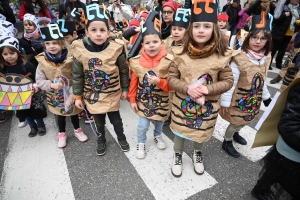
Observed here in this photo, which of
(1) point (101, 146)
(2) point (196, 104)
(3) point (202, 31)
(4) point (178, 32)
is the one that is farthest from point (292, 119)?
(1) point (101, 146)

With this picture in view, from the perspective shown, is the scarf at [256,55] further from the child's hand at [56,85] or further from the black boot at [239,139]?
the child's hand at [56,85]

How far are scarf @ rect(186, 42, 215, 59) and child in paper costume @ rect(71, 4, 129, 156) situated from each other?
0.88m

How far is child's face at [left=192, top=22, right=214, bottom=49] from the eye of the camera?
175 centimetres

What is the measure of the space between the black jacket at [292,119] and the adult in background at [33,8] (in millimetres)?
5205

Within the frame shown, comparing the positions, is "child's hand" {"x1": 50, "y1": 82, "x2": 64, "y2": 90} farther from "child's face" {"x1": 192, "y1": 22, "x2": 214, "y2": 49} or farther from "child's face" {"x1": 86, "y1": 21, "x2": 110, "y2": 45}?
"child's face" {"x1": 192, "y1": 22, "x2": 214, "y2": 49}

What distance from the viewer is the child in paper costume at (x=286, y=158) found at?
4.28 feet

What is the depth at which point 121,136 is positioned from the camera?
2.82 m

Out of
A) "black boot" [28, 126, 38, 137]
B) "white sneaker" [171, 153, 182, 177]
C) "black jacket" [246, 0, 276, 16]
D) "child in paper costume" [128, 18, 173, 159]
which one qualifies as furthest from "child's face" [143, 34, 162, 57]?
"black jacket" [246, 0, 276, 16]

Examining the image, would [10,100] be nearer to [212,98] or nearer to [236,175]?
[212,98]

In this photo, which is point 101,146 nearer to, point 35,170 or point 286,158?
point 35,170

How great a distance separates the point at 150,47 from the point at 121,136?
132cm

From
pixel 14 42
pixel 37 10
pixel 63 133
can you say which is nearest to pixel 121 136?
pixel 63 133

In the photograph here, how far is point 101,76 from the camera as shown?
230 centimetres

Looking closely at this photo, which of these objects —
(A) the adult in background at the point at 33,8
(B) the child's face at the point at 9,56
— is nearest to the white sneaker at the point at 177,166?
(B) the child's face at the point at 9,56
